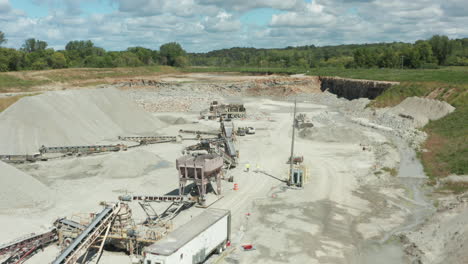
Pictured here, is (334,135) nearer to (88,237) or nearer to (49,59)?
(88,237)

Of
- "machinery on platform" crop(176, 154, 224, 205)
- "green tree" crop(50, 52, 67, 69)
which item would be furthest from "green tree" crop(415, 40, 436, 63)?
"machinery on platform" crop(176, 154, 224, 205)

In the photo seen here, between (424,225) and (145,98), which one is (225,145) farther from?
(145,98)

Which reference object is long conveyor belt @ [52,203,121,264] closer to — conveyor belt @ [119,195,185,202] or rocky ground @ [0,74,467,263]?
rocky ground @ [0,74,467,263]

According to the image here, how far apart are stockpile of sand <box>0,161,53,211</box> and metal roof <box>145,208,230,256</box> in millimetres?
15282

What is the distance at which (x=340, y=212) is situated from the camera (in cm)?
3091

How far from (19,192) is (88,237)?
42.4 feet

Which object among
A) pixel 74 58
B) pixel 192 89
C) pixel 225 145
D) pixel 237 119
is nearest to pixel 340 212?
pixel 225 145

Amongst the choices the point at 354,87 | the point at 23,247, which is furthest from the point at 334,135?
the point at 354,87

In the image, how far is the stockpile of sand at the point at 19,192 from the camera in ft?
97.2

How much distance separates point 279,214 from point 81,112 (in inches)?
1540

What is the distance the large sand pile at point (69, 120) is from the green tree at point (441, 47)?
122514 mm

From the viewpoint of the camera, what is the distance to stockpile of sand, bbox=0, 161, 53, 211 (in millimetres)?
29625

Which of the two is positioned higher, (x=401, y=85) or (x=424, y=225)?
(x=401, y=85)

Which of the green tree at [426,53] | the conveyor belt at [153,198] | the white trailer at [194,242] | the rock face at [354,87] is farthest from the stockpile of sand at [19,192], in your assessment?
the green tree at [426,53]
